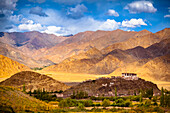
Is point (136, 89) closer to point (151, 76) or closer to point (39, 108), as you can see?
point (39, 108)

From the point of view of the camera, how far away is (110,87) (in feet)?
264

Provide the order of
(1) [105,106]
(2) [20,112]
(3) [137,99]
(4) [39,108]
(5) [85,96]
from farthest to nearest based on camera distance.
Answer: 1. (5) [85,96]
2. (3) [137,99]
3. (1) [105,106]
4. (4) [39,108]
5. (2) [20,112]

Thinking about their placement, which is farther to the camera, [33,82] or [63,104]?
[33,82]

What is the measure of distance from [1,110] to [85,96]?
4319 cm

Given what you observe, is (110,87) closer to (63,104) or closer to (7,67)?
(63,104)

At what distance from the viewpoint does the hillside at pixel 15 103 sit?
3069 cm

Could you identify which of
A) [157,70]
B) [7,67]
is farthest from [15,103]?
[157,70]

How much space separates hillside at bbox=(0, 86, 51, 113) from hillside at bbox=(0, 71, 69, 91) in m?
53.1

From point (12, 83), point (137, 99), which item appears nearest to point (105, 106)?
point (137, 99)

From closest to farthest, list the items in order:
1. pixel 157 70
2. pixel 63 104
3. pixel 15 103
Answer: pixel 15 103, pixel 63 104, pixel 157 70

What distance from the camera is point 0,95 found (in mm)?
32250

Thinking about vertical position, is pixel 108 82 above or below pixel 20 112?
above

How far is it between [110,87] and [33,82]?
34048 mm

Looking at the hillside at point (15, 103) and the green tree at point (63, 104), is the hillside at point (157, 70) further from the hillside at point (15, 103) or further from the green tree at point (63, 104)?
the hillside at point (15, 103)
